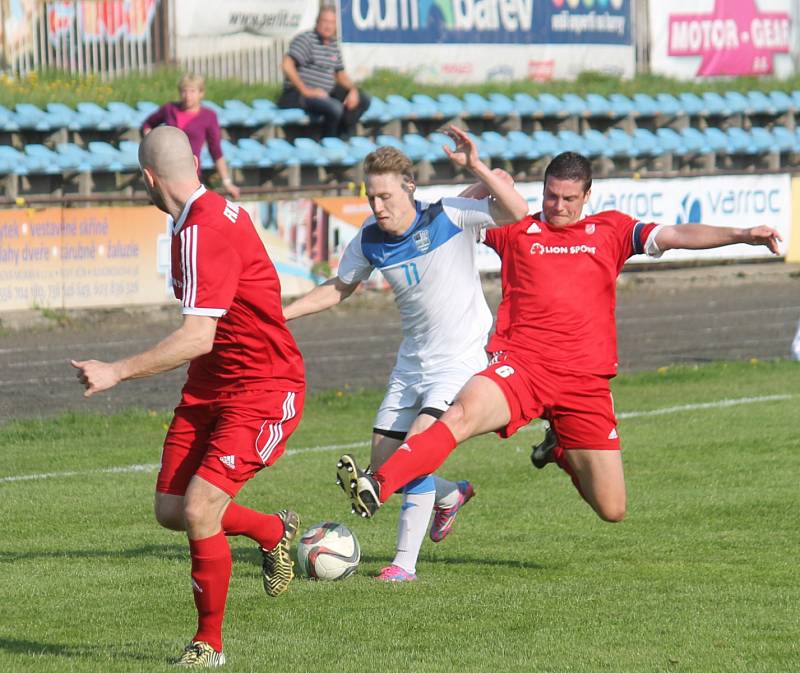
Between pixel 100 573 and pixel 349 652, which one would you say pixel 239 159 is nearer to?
pixel 100 573

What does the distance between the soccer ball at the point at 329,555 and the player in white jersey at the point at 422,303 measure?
26 centimetres

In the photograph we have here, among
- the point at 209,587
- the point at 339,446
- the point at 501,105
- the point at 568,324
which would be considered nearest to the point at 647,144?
the point at 501,105

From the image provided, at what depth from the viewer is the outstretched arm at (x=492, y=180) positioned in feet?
23.6

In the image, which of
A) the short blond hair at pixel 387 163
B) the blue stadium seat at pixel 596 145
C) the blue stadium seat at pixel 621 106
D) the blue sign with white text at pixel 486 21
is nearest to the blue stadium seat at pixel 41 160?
the blue sign with white text at pixel 486 21

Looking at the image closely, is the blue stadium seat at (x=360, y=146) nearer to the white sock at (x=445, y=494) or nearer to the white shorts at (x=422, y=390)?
the white sock at (x=445, y=494)

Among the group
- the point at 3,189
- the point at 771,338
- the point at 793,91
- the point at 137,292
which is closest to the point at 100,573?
the point at 137,292

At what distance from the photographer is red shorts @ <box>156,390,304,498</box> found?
5.93 m

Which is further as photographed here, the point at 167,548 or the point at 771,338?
the point at 771,338

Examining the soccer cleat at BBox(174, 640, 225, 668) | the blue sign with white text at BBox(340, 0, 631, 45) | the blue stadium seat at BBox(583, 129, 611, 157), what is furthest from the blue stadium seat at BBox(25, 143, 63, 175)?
the soccer cleat at BBox(174, 640, 225, 668)

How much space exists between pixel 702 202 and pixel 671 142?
4.21 metres

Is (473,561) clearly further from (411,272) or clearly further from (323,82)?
(323,82)

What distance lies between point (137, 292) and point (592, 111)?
36.2 ft

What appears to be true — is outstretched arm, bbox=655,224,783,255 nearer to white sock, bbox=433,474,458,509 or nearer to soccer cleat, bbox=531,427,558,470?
soccer cleat, bbox=531,427,558,470

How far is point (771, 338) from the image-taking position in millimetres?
17594
